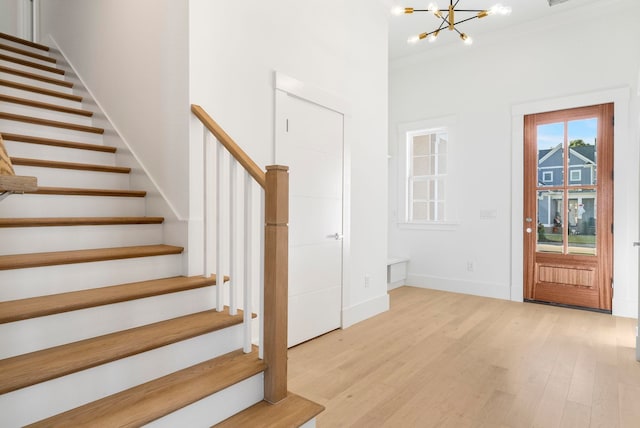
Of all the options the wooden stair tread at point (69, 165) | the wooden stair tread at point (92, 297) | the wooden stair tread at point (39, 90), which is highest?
the wooden stair tread at point (39, 90)

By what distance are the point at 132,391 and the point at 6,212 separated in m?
1.34

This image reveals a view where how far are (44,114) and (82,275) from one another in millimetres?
1798

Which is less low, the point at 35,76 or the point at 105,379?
the point at 35,76

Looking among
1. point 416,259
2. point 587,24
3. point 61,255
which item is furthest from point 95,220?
point 587,24

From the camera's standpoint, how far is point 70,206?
2.32 metres

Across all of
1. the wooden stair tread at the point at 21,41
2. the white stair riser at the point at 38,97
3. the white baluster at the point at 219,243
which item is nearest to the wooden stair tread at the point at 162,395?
the white baluster at the point at 219,243

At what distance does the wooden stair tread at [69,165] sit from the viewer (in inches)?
90.3

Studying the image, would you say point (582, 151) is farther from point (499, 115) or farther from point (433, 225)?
point (433, 225)

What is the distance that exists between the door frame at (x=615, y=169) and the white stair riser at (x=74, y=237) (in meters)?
4.25

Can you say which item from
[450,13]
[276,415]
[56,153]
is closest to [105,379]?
[276,415]

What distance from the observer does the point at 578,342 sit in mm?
3283

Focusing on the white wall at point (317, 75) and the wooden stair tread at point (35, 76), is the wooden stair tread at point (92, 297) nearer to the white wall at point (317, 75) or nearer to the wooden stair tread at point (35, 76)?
the white wall at point (317, 75)

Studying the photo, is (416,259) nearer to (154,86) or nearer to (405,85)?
(405,85)

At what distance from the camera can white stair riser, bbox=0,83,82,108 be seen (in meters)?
2.95
